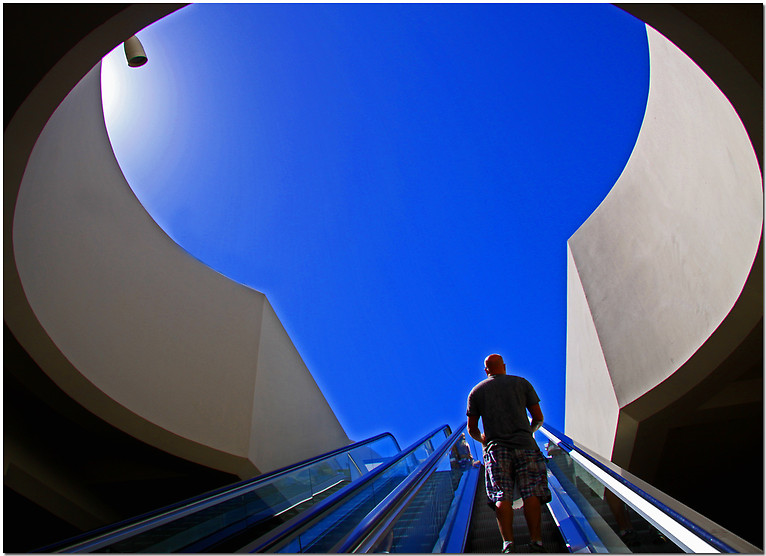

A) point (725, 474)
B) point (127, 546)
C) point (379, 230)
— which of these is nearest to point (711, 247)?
point (725, 474)

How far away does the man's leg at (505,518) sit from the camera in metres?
3.44

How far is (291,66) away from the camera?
8789 mm

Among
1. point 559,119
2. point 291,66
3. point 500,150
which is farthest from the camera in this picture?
point 500,150

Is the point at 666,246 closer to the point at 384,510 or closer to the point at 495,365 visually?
the point at 495,365

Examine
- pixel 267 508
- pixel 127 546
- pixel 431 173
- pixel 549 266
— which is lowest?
pixel 127 546

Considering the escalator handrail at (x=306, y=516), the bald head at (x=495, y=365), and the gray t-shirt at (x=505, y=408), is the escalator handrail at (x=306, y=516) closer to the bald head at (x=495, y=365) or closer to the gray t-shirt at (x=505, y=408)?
the gray t-shirt at (x=505, y=408)

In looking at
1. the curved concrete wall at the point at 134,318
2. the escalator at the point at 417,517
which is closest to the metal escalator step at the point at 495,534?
the escalator at the point at 417,517

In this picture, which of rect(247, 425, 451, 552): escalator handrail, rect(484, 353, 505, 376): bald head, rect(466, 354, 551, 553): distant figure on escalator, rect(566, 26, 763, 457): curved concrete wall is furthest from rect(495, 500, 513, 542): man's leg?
rect(566, 26, 763, 457): curved concrete wall

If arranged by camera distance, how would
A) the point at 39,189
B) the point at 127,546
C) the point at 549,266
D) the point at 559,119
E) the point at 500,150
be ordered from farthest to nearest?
the point at 549,266
the point at 500,150
the point at 559,119
the point at 39,189
the point at 127,546

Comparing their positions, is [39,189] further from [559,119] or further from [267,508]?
[559,119]

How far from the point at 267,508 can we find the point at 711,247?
5732 mm

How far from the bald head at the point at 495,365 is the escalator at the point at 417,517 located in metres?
0.97

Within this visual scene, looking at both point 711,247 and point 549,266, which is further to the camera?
point 549,266

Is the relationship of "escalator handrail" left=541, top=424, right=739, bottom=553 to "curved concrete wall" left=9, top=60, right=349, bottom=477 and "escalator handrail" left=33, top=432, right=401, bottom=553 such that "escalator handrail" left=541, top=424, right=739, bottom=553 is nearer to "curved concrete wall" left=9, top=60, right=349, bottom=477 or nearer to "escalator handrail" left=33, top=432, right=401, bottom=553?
"escalator handrail" left=33, top=432, right=401, bottom=553
